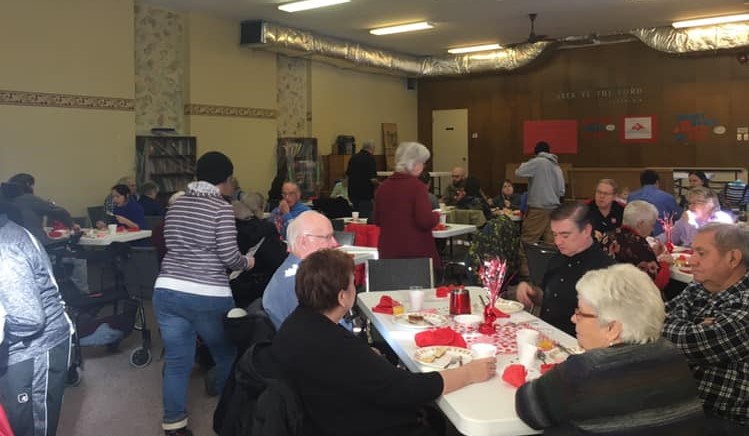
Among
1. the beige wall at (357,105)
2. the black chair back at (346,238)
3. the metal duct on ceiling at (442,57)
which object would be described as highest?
the metal duct on ceiling at (442,57)

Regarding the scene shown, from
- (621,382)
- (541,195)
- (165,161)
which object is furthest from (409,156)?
(165,161)

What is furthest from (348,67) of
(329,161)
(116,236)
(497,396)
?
(497,396)

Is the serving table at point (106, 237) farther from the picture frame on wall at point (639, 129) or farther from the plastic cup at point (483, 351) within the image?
the picture frame on wall at point (639, 129)

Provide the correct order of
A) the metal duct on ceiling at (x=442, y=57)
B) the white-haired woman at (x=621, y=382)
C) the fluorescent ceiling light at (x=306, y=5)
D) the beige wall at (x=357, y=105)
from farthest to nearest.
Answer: the beige wall at (x=357, y=105) < the metal duct on ceiling at (x=442, y=57) < the fluorescent ceiling light at (x=306, y=5) < the white-haired woman at (x=621, y=382)

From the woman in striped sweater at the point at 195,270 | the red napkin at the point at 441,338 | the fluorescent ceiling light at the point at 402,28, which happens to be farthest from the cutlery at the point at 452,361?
the fluorescent ceiling light at the point at 402,28

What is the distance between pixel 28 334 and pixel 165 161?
6.96 meters

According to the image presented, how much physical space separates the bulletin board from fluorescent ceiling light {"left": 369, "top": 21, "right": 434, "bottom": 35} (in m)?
4.01

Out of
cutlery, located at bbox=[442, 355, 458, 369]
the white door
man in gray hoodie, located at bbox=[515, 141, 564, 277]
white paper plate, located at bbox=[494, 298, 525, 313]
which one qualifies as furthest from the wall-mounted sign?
cutlery, located at bbox=[442, 355, 458, 369]

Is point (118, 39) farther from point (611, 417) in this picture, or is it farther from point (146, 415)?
point (611, 417)

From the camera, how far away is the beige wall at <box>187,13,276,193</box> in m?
9.33

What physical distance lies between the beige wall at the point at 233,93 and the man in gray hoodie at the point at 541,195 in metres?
4.29

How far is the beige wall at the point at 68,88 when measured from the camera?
734 centimetres

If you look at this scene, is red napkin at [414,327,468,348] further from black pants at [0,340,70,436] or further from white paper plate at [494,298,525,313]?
black pants at [0,340,70,436]

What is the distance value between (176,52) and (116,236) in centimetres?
388
